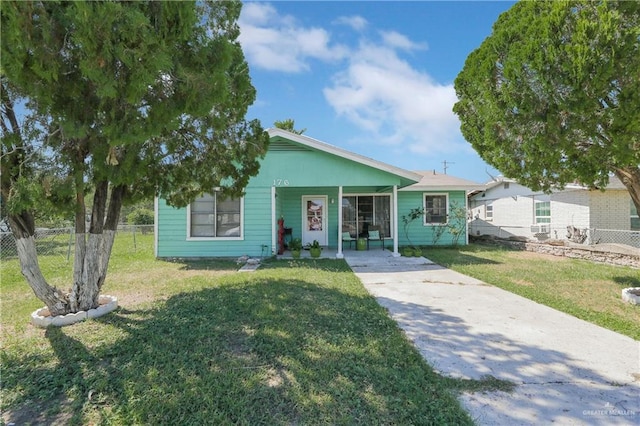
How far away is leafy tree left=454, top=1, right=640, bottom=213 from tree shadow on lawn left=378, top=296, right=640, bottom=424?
9.59ft

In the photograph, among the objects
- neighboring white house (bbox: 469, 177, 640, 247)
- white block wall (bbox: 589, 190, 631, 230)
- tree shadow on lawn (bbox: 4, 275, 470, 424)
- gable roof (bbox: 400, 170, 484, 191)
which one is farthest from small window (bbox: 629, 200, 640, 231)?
tree shadow on lawn (bbox: 4, 275, 470, 424)

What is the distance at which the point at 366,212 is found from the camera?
46.1 feet

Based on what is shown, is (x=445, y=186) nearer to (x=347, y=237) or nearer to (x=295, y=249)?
(x=347, y=237)

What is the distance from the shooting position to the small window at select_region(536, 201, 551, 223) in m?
14.5

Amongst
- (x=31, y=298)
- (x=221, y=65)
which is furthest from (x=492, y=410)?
(x=31, y=298)

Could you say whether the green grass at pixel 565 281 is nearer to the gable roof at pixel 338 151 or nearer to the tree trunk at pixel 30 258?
the gable roof at pixel 338 151

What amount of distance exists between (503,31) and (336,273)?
5.96 meters

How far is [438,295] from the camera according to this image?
625 centimetres

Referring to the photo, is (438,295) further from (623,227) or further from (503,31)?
(623,227)

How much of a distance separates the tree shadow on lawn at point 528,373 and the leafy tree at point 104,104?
3713 millimetres

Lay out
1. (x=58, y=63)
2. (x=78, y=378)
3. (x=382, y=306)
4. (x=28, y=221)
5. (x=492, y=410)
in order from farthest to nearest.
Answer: (x=382, y=306), (x=28, y=221), (x=78, y=378), (x=58, y=63), (x=492, y=410)

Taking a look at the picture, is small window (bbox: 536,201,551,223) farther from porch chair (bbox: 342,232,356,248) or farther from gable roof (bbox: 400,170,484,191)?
porch chair (bbox: 342,232,356,248)

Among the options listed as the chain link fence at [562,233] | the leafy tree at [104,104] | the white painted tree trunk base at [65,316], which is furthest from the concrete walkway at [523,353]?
the chain link fence at [562,233]

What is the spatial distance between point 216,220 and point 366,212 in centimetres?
624
